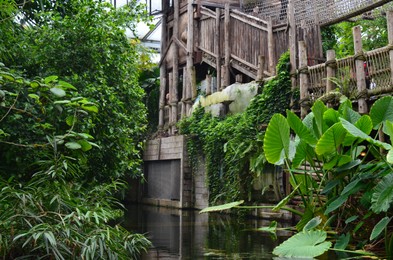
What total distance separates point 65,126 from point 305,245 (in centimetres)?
340

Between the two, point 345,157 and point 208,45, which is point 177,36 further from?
point 345,157

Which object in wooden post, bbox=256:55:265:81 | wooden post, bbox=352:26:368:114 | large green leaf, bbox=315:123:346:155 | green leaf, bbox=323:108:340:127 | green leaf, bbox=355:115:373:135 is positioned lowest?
large green leaf, bbox=315:123:346:155

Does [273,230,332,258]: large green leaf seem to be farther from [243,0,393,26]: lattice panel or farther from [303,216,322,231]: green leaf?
[243,0,393,26]: lattice panel

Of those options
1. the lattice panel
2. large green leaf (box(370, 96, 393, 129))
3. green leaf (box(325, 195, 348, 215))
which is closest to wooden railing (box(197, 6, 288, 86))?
the lattice panel

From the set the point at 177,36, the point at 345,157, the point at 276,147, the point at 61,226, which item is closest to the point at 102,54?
the point at 276,147

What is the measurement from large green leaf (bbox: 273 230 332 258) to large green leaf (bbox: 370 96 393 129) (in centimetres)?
165

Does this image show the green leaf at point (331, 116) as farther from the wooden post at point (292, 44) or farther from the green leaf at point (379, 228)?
the wooden post at point (292, 44)

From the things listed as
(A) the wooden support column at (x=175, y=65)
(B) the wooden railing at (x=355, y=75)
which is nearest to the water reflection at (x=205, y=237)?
(B) the wooden railing at (x=355, y=75)

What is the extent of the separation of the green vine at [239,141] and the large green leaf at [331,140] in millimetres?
4946

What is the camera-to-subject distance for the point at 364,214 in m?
6.58

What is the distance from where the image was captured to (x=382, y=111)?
21.7ft

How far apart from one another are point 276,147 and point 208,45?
10393 millimetres

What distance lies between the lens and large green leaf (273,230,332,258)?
5582 mm

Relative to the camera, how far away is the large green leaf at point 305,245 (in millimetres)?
5582
